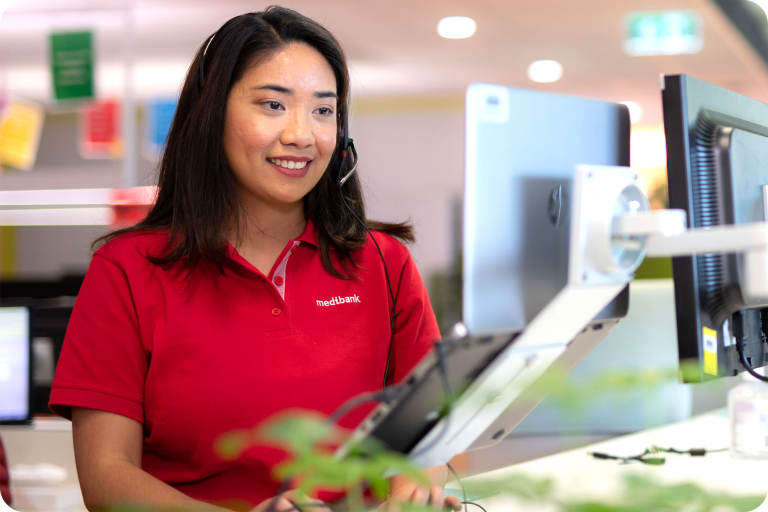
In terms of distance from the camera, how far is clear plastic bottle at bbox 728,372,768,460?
1545mm

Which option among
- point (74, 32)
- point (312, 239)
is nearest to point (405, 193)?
point (74, 32)

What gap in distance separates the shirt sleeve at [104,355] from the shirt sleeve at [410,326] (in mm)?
452

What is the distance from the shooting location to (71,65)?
2.76 m

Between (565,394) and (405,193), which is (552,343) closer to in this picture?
(565,394)

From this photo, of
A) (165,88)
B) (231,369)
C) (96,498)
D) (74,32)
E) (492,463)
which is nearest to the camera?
(96,498)

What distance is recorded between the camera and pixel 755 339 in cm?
115

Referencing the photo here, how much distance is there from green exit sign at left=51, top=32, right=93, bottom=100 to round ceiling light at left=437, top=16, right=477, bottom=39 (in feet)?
8.29

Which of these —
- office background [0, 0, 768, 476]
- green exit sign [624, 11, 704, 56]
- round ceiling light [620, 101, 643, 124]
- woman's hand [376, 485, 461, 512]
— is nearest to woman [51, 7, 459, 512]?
woman's hand [376, 485, 461, 512]

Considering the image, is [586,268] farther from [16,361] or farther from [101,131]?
[101,131]

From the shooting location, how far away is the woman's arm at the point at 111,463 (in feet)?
3.41

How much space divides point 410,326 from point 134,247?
0.52m

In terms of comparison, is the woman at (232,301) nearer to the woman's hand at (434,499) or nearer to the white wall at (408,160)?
the woman's hand at (434,499)

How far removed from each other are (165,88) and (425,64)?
229 cm

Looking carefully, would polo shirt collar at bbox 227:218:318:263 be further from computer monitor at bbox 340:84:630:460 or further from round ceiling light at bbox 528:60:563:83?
round ceiling light at bbox 528:60:563:83
